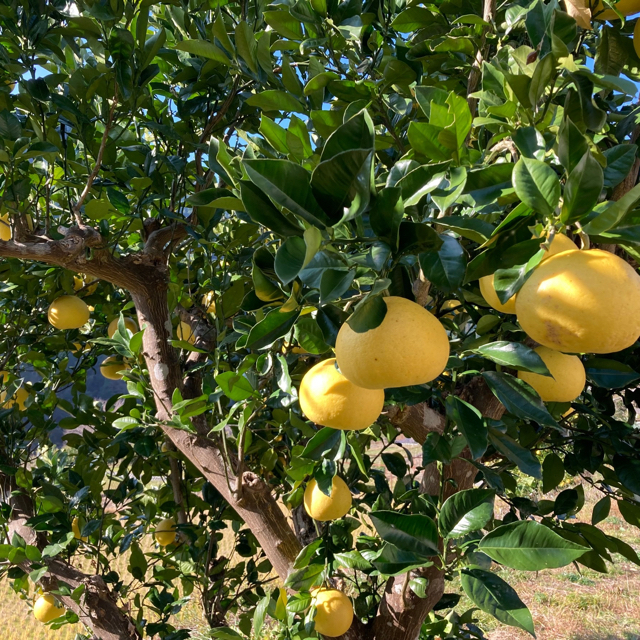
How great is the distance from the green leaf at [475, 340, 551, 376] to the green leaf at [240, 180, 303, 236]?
0.26 m

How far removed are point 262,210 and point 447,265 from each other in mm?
173

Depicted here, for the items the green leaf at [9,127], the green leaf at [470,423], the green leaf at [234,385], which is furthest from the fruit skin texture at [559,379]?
the green leaf at [9,127]

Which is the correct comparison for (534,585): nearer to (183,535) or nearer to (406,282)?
(183,535)

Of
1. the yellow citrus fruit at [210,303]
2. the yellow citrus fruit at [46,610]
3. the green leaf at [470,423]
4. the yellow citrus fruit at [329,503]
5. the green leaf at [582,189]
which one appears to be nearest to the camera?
the green leaf at [582,189]

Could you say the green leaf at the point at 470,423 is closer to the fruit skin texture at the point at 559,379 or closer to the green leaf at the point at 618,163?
the fruit skin texture at the point at 559,379

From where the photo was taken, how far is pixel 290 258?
1.41 ft

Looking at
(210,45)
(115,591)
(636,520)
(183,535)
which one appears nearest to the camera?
(210,45)

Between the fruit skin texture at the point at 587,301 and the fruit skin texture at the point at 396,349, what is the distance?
10cm

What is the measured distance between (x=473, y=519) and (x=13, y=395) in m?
1.81

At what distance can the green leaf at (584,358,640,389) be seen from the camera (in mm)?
858

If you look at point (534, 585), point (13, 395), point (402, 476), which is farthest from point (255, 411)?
point (534, 585)

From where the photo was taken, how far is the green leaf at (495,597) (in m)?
0.53

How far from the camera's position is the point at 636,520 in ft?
3.76

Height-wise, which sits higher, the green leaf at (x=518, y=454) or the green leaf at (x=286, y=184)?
the green leaf at (x=286, y=184)
